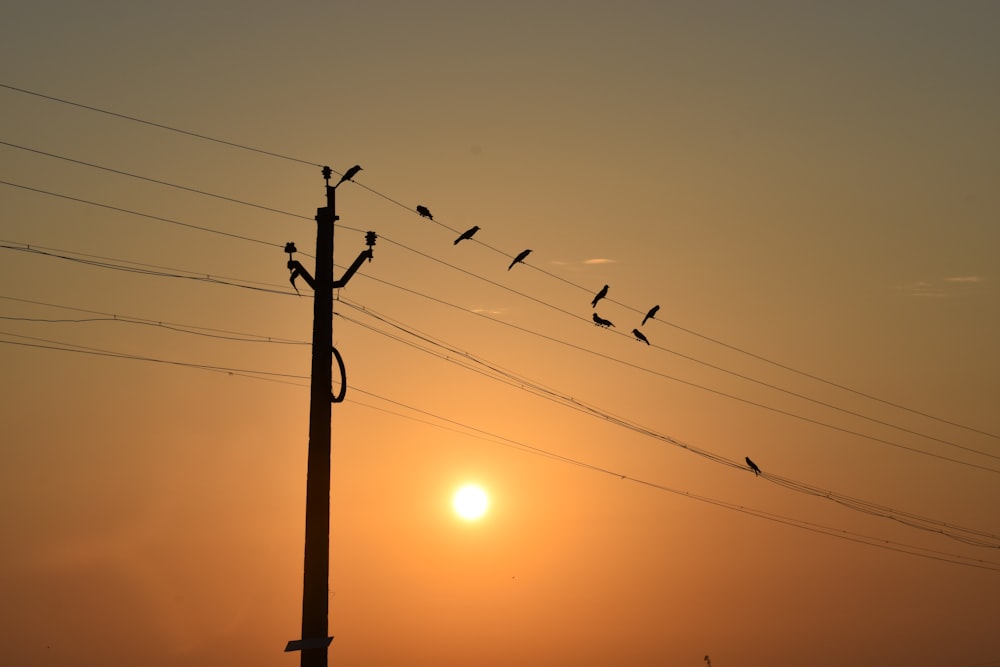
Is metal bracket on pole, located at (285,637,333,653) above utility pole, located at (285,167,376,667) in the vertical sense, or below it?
below

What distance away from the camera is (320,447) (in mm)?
26812

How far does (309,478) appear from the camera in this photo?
26.6m

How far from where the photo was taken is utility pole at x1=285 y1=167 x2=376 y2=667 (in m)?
26.0

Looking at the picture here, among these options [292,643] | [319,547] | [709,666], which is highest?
[709,666]

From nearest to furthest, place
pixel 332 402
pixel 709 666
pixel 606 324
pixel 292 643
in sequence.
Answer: pixel 292 643, pixel 332 402, pixel 606 324, pixel 709 666

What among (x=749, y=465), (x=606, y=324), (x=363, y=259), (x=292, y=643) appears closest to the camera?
(x=292, y=643)

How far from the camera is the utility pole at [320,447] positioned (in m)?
26.0

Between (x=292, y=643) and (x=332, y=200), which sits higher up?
(x=332, y=200)

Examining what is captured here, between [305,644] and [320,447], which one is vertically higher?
[320,447]

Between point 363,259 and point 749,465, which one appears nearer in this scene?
point 363,259

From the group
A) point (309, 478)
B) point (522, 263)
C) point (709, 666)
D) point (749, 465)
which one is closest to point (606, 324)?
point (522, 263)

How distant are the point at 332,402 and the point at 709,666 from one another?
308 feet

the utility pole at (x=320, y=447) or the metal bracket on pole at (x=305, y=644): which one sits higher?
the utility pole at (x=320, y=447)

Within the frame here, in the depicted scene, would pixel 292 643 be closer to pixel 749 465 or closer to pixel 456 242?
pixel 456 242
